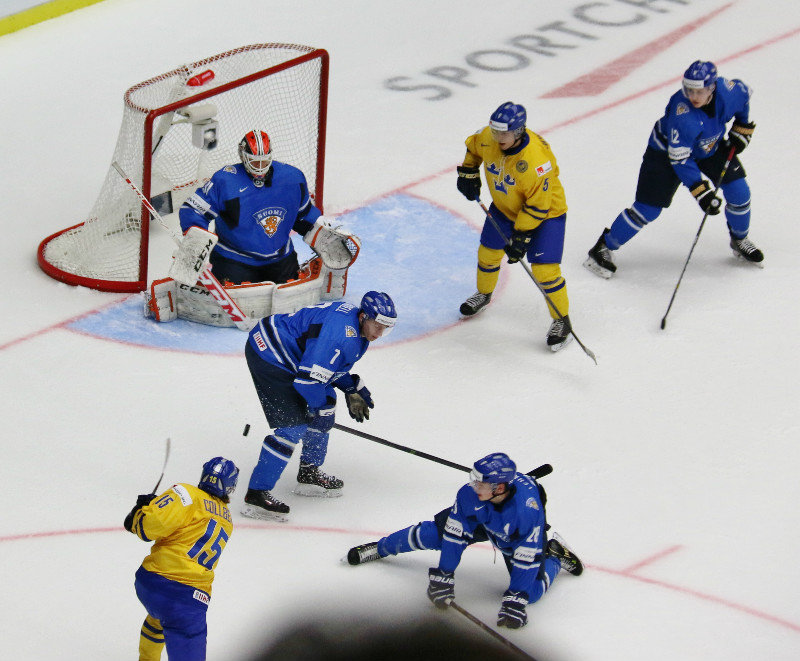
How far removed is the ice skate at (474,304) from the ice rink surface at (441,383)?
6 cm

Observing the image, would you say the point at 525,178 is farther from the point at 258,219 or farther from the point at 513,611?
the point at 513,611

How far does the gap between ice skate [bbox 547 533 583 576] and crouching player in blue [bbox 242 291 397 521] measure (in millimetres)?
805

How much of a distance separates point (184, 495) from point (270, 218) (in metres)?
2.21

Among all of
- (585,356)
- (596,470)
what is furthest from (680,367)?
(596,470)

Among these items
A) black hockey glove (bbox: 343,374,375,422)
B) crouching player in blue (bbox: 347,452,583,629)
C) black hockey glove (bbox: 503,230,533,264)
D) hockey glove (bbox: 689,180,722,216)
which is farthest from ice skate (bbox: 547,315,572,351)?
crouching player in blue (bbox: 347,452,583,629)

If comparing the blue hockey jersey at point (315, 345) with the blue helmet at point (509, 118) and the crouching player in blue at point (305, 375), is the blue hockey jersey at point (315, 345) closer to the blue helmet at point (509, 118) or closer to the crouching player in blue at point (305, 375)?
the crouching player in blue at point (305, 375)

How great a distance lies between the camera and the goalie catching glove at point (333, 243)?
224 inches

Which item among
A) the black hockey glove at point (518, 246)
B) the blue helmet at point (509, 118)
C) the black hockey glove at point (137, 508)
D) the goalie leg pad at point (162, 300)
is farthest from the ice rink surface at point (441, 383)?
the blue helmet at point (509, 118)

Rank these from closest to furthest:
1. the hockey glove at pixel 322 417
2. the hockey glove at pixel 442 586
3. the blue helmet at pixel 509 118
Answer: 1. the hockey glove at pixel 442 586
2. the hockey glove at pixel 322 417
3. the blue helmet at pixel 509 118

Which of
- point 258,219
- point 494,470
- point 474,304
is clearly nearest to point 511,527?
point 494,470

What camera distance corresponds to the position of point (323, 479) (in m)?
4.70

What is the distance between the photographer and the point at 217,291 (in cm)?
555

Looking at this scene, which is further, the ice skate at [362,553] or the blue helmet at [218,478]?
the ice skate at [362,553]

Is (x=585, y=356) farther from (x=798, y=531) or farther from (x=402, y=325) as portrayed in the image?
(x=798, y=531)
